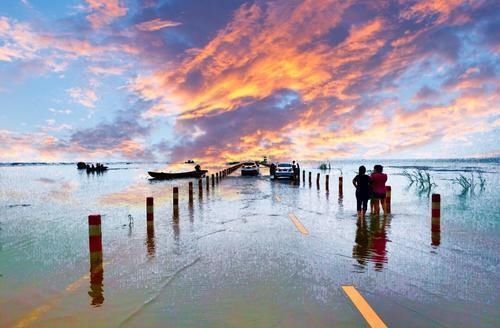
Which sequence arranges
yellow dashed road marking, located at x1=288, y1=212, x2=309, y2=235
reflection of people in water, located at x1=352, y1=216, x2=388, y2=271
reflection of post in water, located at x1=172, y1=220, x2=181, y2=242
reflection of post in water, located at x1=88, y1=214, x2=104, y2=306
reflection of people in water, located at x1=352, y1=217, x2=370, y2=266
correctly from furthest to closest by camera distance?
1. yellow dashed road marking, located at x1=288, y1=212, x2=309, y2=235
2. reflection of post in water, located at x1=172, y1=220, x2=181, y2=242
3. reflection of people in water, located at x1=352, y1=217, x2=370, y2=266
4. reflection of people in water, located at x1=352, y1=216, x2=388, y2=271
5. reflection of post in water, located at x1=88, y1=214, x2=104, y2=306

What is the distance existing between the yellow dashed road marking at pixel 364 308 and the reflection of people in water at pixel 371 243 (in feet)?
5.24

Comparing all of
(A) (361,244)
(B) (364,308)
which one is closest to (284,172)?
(A) (361,244)

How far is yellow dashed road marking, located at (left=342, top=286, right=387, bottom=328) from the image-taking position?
4824mm

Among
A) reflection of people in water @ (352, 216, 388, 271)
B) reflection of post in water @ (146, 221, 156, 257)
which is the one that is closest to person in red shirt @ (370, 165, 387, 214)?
reflection of people in water @ (352, 216, 388, 271)

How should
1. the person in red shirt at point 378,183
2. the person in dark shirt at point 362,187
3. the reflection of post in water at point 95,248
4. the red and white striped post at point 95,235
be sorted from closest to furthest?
the reflection of post in water at point 95,248 < the red and white striped post at point 95,235 < the person in dark shirt at point 362,187 < the person in red shirt at point 378,183

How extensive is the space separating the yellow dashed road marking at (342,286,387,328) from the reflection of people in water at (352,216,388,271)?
1598 mm

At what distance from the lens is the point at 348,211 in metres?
17.0

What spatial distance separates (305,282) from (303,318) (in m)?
1.59

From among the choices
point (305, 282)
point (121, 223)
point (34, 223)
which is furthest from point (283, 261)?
point (34, 223)

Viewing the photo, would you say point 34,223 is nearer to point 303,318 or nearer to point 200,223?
point 200,223

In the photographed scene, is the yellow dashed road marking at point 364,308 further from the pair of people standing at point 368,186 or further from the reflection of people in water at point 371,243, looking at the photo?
the pair of people standing at point 368,186

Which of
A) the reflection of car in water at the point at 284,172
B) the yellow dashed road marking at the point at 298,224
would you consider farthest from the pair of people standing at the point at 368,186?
the reflection of car in water at the point at 284,172

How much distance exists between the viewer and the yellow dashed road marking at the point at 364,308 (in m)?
4.82

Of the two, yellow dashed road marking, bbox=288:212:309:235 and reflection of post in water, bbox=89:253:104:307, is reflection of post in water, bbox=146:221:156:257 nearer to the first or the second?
reflection of post in water, bbox=89:253:104:307
